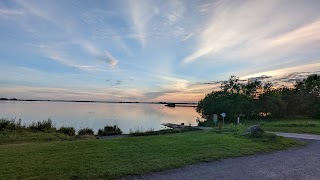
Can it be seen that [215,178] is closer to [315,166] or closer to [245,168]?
[245,168]

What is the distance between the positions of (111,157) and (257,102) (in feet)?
111

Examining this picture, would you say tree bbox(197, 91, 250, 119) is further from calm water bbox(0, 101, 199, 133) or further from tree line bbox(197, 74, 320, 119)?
calm water bbox(0, 101, 199, 133)

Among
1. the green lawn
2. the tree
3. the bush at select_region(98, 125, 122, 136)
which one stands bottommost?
the bush at select_region(98, 125, 122, 136)

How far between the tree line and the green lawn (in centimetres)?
2402

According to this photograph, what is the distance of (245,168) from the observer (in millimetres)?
7738

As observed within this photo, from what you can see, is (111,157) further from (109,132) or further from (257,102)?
(257,102)

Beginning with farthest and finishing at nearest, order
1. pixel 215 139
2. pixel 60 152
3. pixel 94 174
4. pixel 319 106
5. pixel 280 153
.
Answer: pixel 319 106, pixel 215 139, pixel 280 153, pixel 60 152, pixel 94 174

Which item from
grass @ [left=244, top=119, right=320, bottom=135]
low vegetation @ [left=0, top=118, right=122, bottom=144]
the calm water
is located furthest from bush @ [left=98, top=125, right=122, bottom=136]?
grass @ [left=244, top=119, right=320, bottom=135]

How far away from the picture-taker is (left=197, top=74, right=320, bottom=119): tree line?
36094 mm

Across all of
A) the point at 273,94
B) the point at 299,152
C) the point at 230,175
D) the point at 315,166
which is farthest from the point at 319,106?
the point at 230,175

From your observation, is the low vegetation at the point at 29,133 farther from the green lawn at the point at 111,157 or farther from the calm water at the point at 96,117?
the calm water at the point at 96,117

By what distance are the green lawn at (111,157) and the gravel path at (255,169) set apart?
0.49 meters

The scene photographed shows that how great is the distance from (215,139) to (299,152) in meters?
3.65

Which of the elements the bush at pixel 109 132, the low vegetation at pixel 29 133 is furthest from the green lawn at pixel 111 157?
the bush at pixel 109 132
